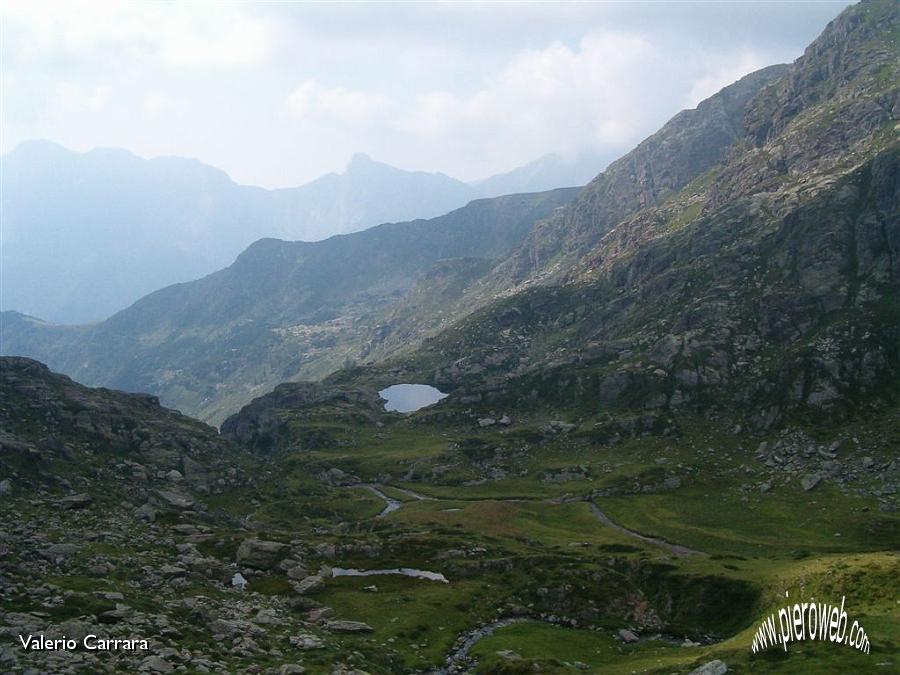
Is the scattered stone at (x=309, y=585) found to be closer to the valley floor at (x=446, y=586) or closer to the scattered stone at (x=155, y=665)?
the valley floor at (x=446, y=586)

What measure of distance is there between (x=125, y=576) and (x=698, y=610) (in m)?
77.2

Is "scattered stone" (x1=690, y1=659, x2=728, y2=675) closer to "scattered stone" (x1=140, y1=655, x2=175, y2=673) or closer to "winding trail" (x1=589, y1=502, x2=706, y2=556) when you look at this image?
"scattered stone" (x1=140, y1=655, x2=175, y2=673)

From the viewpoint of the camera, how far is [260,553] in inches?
4530

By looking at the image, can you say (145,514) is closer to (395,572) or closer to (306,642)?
(395,572)

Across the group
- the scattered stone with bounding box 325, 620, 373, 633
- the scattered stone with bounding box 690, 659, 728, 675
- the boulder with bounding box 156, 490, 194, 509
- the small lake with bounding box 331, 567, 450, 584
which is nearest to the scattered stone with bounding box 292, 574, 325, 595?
the small lake with bounding box 331, 567, 450, 584

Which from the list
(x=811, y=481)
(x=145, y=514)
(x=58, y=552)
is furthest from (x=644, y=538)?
(x=58, y=552)

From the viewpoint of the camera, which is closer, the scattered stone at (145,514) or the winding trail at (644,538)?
the scattered stone at (145,514)

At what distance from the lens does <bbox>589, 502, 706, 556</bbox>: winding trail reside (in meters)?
154

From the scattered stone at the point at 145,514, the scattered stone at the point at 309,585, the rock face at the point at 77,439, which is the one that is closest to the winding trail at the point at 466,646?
the scattered stone at the point at 309,585

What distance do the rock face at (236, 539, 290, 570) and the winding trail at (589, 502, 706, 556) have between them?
8317 centimetres

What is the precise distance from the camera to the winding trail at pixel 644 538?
154 m

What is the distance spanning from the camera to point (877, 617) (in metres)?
69.6

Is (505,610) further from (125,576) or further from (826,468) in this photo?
(826,468)

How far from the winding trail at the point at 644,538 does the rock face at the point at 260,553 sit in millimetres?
83167
